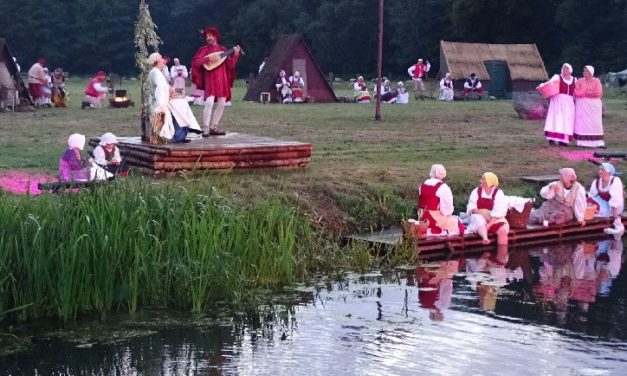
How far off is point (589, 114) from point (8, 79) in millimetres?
18021

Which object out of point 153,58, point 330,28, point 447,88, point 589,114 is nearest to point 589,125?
point 589,114

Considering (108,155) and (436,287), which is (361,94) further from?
(436,287)

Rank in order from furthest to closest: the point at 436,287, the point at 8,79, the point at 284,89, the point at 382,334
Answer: the point at 284,89, the point at 8,79, the point at 436,287, the point at 382,334

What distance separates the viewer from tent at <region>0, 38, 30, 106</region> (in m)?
31.6

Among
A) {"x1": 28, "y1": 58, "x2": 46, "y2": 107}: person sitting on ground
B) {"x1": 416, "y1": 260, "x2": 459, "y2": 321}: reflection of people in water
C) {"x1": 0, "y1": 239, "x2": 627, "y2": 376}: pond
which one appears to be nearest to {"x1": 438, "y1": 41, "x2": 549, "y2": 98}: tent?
{"x1": 28, "y1": 58, "x2": 46, "y2": 107}: person sitting on ground

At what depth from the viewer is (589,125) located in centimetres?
2223

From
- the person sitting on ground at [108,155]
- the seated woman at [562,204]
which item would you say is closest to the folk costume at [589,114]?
the seated woman at [562,204]

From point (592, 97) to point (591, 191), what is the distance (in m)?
6.56

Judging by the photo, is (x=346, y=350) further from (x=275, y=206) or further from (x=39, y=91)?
(x=39, y=91)

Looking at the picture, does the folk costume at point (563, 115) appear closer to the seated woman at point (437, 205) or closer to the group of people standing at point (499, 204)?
the group of people standing at point (499, 204)

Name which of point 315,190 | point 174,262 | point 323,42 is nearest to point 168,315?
point 174,262

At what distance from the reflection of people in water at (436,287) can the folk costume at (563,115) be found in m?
9.60

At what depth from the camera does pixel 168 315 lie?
10562 millimetres

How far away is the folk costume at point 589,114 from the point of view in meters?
22.2
